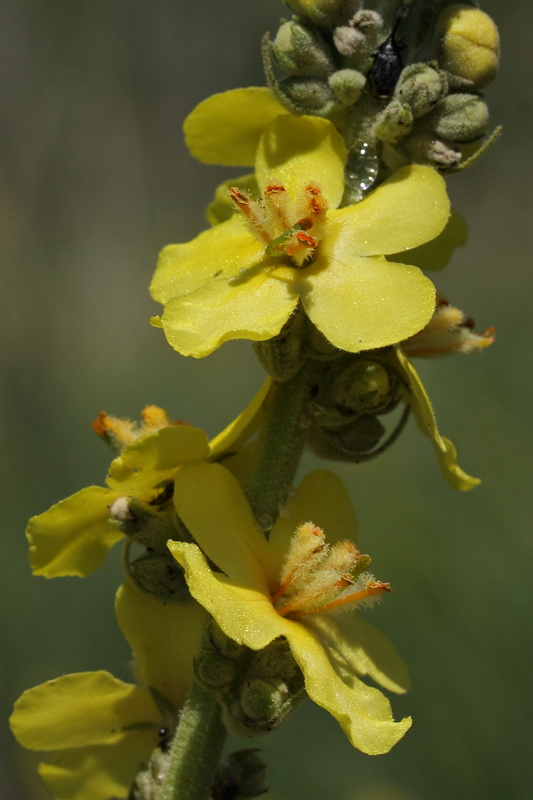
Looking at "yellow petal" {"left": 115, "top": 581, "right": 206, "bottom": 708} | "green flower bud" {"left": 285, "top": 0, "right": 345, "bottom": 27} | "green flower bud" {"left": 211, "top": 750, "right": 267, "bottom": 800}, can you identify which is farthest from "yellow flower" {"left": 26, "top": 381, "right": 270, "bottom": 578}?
"green flower bud" {"left": 285, "top": 0, "right": 345, "bottom": 27}

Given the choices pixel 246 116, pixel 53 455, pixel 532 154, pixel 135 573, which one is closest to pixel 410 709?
pixel 53 455

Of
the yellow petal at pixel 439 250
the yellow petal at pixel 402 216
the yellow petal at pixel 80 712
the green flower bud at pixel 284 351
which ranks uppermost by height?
the yellow petal at pixel 402 216

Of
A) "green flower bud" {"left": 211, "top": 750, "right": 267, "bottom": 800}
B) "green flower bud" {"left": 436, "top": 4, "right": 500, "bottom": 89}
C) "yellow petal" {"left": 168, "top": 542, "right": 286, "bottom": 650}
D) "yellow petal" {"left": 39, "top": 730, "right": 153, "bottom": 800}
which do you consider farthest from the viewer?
"yellow petal" {"left": 39, "top": 730, "right": 153, "bottom": 800}

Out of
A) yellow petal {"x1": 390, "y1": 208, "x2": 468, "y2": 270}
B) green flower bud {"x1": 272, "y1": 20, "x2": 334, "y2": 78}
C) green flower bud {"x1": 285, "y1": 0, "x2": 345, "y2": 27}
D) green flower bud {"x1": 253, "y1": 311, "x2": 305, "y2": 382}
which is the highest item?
green flower bud {"x1": 285, "y1": 0, "x2": 345, "y2": 27}

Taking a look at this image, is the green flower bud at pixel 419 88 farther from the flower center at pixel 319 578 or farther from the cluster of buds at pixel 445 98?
the flower center at pixel 319 578

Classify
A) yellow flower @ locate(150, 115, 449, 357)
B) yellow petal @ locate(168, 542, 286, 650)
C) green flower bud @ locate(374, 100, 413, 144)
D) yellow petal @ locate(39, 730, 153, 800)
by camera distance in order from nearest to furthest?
yellow petal @ locate(168, 542, 286, 650) → yellow flower @ locate(150, 115, 449, 357) → green flower bud @ locate(374, 100, 413, 144) → yellow petal @ locate(39, 730, 153, 800)

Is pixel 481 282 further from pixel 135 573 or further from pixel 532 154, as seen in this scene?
pixel 135 573

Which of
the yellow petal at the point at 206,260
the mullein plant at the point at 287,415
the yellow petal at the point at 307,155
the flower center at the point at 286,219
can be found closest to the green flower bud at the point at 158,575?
the mullein plant at the point at 287,415

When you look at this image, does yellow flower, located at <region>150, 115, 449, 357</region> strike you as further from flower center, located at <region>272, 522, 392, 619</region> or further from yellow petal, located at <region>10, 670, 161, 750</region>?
yellow petal, located at <region>10, 670, 161, 750</region>
